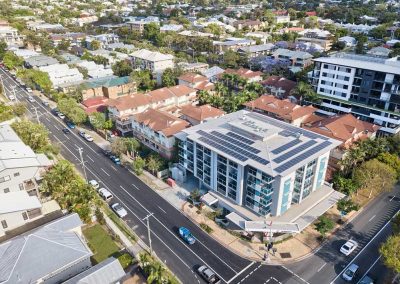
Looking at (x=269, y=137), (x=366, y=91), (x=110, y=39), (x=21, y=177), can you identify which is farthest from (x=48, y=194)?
(x=110, y=39)

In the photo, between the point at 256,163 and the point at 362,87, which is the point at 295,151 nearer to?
the point at 256,163

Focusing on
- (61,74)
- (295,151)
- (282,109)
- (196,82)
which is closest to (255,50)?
(196,82)

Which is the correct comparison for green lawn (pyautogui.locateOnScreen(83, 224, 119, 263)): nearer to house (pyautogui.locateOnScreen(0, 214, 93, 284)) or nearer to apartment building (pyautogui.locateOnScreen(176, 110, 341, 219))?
house (pyautogui.locateOnScreen(0, 214, 93, 284))

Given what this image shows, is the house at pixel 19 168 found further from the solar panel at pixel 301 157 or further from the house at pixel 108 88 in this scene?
the solar panel at pixel 301 157

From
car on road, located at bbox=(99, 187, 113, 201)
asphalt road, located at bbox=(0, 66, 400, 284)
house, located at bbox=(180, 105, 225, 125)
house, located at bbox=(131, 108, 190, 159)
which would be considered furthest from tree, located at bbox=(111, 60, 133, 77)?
car on road, located at bbox=(99, 187, 113, 201)

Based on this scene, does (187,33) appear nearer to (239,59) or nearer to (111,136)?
(239,59)

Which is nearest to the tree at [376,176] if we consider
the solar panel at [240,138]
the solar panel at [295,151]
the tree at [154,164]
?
the solar panel at [295,151]

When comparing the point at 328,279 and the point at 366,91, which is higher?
the point at 366,91
